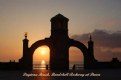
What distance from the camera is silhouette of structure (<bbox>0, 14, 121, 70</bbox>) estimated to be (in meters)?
66.2

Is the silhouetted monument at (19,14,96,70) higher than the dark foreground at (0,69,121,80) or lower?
higher

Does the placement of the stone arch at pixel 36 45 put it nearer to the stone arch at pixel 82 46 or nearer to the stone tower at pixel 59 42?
the stone tower at pixel 59 42

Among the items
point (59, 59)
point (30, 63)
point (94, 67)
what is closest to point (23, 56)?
point (30, 63)

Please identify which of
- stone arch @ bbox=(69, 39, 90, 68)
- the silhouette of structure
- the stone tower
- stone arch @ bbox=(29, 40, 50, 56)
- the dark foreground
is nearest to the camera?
the dark foreground

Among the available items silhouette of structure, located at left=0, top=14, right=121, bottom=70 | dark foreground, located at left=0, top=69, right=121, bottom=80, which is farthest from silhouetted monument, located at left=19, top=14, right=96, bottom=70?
dark foreground, located at left=0, top=69, right=121, bottom=80

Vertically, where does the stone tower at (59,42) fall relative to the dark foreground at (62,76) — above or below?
→ above

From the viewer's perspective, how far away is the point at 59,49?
6706cm

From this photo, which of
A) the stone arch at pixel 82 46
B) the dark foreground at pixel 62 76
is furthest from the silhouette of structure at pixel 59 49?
the dark foreground at pixel 62 76

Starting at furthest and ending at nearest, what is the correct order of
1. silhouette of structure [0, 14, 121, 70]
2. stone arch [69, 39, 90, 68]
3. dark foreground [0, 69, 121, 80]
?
stone arch [69, 39, 90, 68] → silhouette of structure [0, 14, 121, 70] → dark foreground [0, 69, 121, 80]

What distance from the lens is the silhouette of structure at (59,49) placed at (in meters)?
66.2

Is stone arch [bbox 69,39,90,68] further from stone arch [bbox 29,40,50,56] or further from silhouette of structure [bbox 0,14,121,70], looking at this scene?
stone arch [bbox 29,40,50,56]

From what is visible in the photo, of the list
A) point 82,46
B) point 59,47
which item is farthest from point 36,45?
point 82,46

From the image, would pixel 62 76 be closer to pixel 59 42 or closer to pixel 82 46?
pixel 82 46

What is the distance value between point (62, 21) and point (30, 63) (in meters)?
8.99
